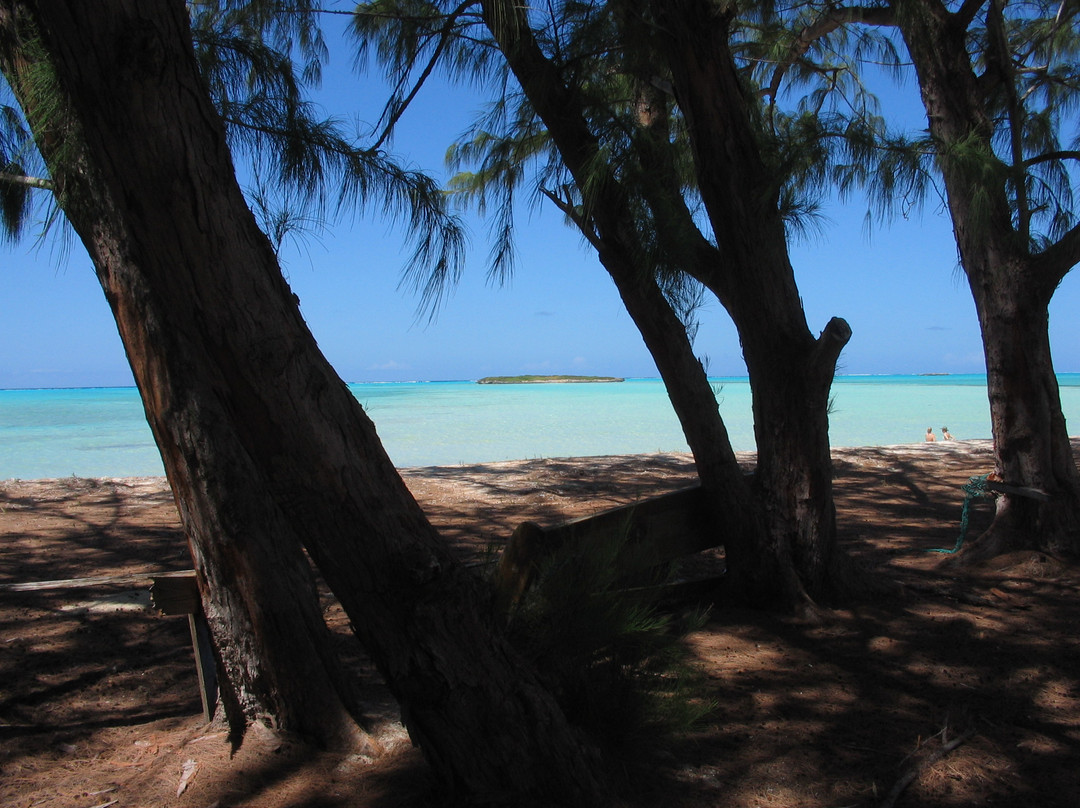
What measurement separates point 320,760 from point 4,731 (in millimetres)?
1027

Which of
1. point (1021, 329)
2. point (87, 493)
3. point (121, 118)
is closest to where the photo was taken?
point (121, 118)

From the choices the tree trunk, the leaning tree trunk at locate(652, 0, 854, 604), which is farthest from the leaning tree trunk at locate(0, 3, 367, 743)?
the tree trunk

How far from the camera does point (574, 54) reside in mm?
2869

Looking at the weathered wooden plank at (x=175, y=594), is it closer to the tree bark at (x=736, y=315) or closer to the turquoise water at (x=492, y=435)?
the tree bark at (x=736, y=315)

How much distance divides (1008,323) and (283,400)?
3.39m

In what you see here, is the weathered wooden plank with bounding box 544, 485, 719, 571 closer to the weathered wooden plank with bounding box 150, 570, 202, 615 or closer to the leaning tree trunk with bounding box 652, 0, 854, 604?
the leaning tree trunk with bounding box 652, 0, 854, 604

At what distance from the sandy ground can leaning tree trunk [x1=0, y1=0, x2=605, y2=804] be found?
25 cm

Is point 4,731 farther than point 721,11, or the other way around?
point 721,11

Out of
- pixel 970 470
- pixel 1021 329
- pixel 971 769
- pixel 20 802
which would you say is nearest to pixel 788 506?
pixel 971 769

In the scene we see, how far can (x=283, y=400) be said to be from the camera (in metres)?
1.44

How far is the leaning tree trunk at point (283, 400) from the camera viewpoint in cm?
136

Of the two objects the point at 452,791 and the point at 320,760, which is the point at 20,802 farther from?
the point at 452,791

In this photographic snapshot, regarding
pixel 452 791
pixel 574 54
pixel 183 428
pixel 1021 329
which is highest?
pixel 574 54

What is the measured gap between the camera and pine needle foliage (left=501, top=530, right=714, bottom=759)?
184 cm
